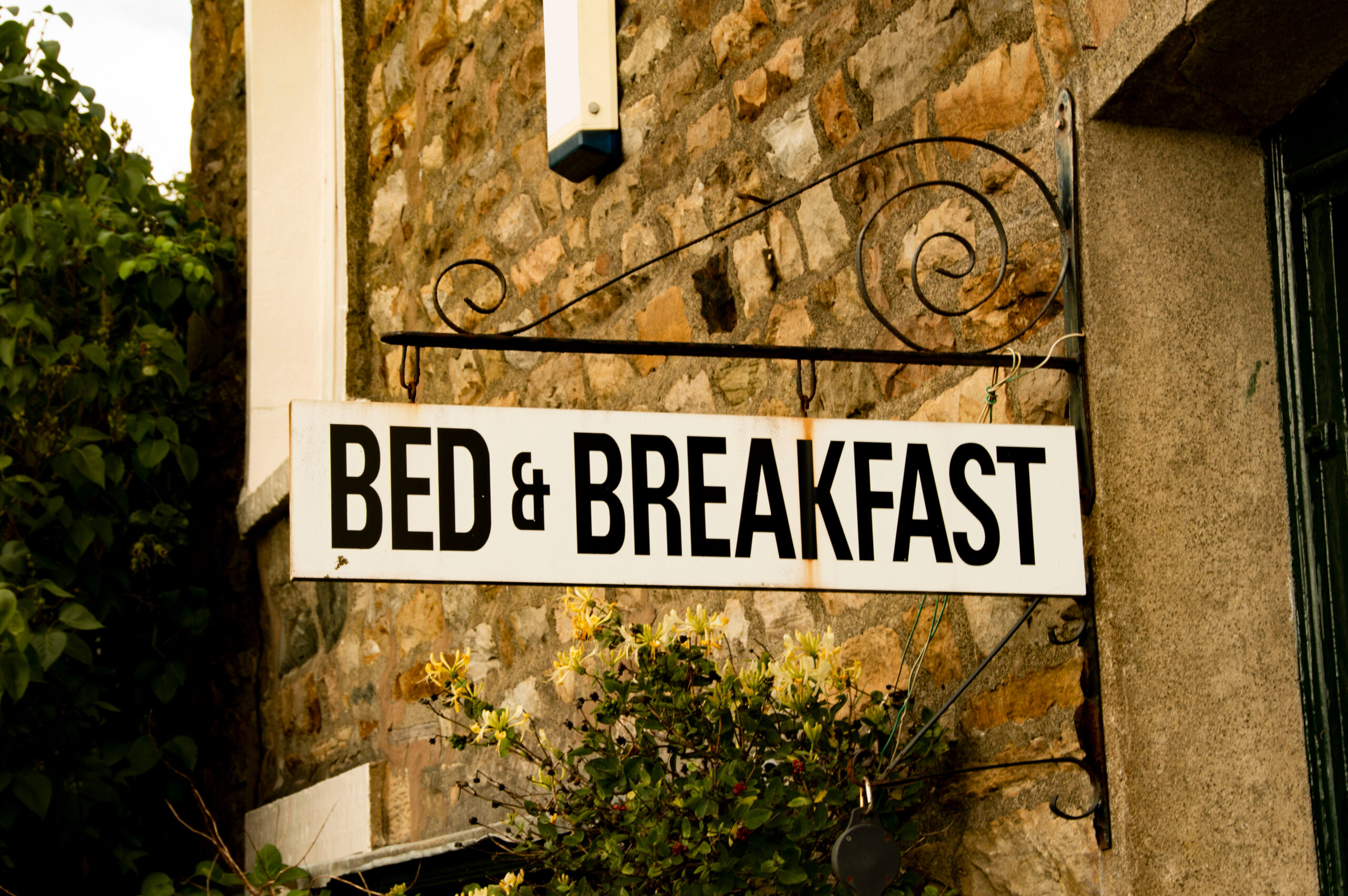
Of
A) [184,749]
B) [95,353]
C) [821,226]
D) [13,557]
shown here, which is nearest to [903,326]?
[821,226]

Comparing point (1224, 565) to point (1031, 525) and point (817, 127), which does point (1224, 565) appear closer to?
point (1031, 525)

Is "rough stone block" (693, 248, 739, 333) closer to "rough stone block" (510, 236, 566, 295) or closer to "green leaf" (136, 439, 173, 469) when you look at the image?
"rough stone block" (510, 236, 566, 295)

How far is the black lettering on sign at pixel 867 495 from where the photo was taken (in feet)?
6.52

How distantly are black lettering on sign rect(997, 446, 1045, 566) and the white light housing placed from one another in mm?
1709

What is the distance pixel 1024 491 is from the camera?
2.04 metres

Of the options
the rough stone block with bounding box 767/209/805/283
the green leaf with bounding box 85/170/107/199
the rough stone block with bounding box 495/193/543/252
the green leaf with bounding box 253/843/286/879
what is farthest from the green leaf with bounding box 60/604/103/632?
A: the rough stone block with bounding box 767/209/805/283

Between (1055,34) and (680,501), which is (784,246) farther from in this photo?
(680,501)

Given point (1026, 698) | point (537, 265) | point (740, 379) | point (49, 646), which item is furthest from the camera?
point (49, 646)

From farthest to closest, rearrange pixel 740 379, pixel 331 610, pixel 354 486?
pixel 331 610
pixel 740 379
pixel 354 486

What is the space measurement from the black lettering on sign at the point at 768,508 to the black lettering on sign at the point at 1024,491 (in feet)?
1.01

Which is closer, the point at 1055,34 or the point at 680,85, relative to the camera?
the point at 1055,34

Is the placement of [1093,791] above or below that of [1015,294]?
below

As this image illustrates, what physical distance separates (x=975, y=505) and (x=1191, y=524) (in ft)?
1.21

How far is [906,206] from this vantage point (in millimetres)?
2627
